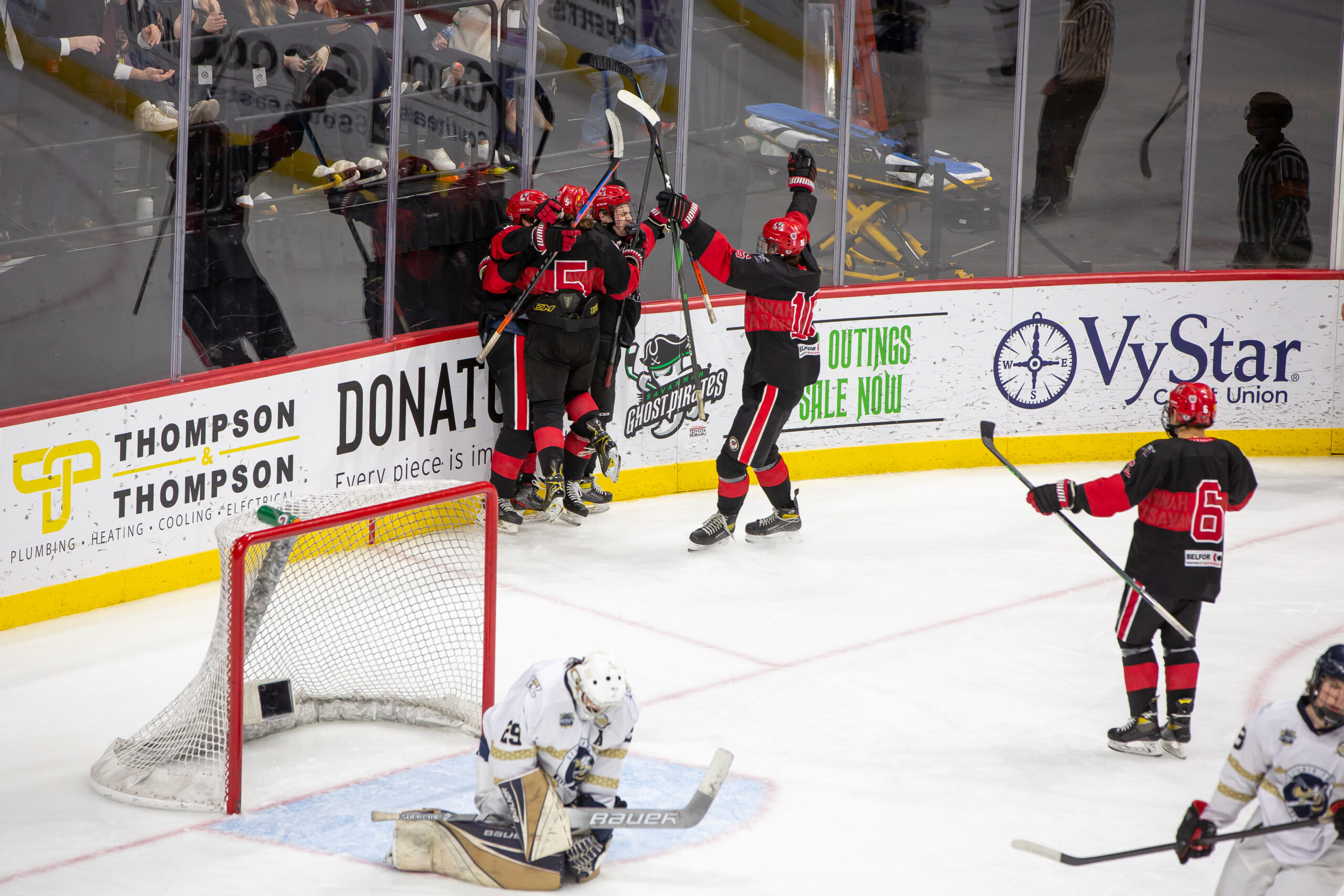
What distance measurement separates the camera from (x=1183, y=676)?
5.10 metres

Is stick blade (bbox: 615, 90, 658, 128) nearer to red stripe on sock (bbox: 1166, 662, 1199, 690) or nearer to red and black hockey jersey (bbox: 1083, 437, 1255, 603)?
red and black hockey jersey (bbox: 1083, 437, 1255, 603)

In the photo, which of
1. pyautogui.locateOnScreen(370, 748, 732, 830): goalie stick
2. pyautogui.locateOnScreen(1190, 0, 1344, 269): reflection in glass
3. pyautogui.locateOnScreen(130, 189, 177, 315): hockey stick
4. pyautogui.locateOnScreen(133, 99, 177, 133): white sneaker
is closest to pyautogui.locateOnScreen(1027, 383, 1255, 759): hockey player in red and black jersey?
pyautogui.locateOnScreen(370, 748, 732, 830): goalie stick

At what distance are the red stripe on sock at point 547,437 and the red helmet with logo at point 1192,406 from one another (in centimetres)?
340

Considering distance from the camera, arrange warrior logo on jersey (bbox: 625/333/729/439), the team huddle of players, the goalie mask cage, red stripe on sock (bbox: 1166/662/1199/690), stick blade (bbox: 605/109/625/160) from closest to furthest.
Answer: the goalie mask cage, red stripe on sock (bbox: 1166/662/1199/690), the team huddle of players, stick blade (bbox: 605/109/625/160), warrior logo on jersey (bbox: 625/333/729/439)

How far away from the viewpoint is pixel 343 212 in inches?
287

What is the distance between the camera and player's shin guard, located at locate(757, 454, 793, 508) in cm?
755

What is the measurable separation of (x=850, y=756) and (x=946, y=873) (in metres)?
0.89

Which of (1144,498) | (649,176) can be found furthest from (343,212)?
(1144,498)

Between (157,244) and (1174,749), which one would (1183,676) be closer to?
(1174,749)

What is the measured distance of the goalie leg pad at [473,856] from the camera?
3.95m

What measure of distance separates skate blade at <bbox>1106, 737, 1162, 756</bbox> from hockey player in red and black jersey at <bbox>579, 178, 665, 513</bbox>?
3.55m

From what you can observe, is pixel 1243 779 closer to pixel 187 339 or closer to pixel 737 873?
pixel 737 873

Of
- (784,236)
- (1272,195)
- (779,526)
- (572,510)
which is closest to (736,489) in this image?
(779,526)

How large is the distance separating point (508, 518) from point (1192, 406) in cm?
376
